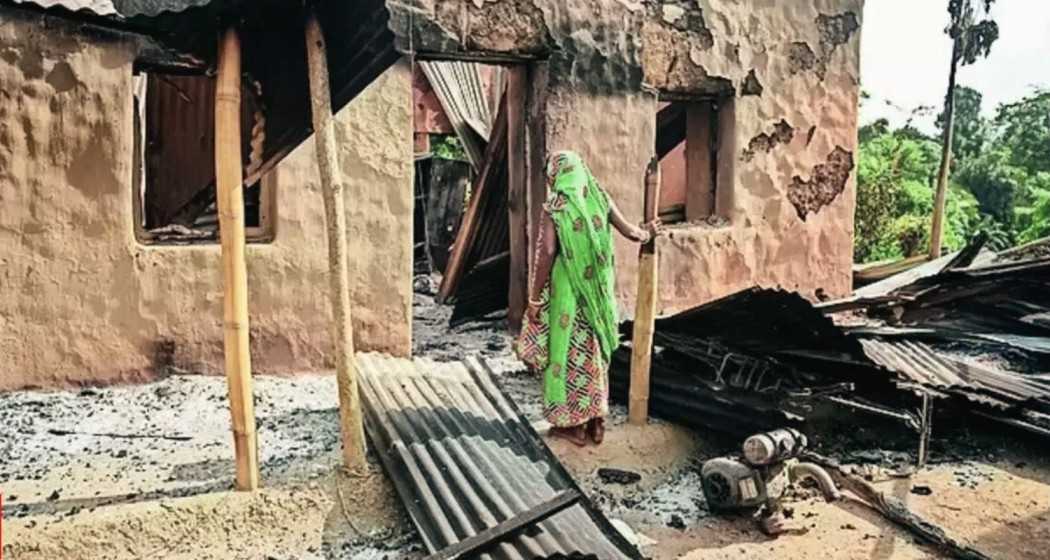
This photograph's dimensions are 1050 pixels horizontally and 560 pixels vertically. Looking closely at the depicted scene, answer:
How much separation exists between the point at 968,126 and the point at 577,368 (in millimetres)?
23813

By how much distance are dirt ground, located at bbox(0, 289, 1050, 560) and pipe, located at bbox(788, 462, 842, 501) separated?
181 millimetres

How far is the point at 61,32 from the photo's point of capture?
17.0ft

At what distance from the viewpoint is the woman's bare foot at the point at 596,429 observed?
5027 mm

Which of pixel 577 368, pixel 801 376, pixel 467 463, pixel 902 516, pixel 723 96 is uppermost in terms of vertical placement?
pixel 723 96

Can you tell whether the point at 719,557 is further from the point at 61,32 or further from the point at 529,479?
the point at 61,32

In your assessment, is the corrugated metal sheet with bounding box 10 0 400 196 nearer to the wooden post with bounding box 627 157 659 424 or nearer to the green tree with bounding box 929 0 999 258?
the wooden post with bounding box 627 157 659 424

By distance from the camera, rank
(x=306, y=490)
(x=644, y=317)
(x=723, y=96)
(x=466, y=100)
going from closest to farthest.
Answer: (x=306, y=490) → (x=644, y=317) → (x=723, y=96) → (x=466, y=100)

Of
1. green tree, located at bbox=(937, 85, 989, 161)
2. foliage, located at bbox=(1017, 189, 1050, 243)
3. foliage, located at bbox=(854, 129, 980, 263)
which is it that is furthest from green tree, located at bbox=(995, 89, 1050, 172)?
foliage, located at bbox=(854, 129, 980, 263)

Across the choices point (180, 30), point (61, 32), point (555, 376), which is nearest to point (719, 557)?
point (555, 376)

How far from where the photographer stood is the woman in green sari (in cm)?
477

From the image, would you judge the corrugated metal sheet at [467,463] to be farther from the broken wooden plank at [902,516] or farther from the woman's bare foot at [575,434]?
the broken wooden plank at [902,516]

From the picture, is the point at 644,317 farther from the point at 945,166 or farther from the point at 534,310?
the point at 945,166

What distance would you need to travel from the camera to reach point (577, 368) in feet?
16.1

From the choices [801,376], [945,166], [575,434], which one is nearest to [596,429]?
[575,434]
